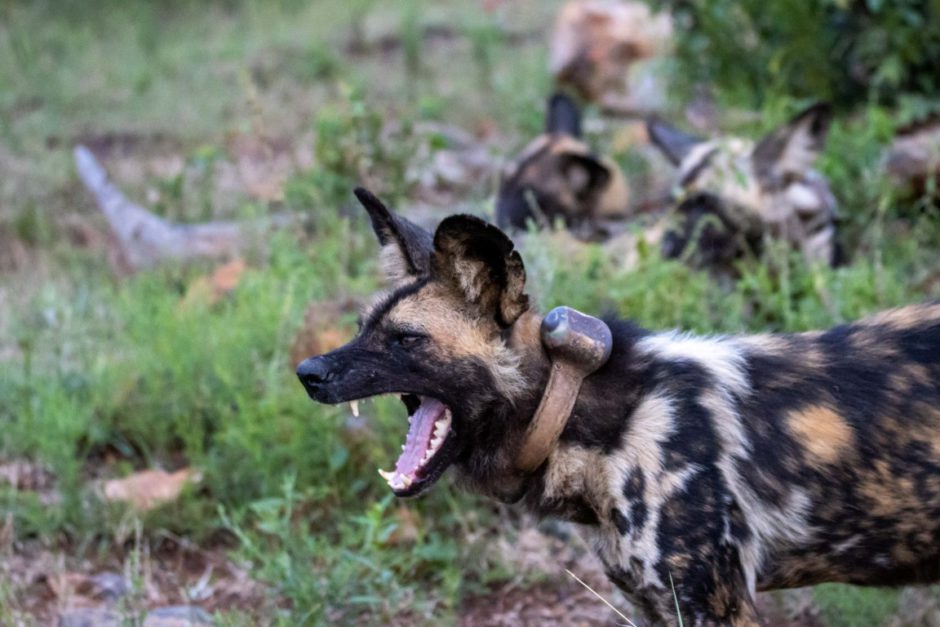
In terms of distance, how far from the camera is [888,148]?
18.3 feet

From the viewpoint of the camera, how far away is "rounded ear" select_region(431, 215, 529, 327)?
2477mm

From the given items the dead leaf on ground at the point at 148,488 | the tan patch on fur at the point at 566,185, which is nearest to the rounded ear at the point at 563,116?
the tan patch on fur at the point at 566,185

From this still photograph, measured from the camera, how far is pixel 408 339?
8.61 ft

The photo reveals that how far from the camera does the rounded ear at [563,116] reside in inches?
266

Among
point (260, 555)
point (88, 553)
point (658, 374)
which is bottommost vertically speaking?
point (88, 553)

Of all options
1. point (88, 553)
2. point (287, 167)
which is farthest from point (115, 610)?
Answer: point (287, 167)

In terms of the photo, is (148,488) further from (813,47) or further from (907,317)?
(813,47)

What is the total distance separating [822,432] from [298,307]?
2.44 meters

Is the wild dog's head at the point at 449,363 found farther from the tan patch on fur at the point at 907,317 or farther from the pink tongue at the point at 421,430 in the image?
the tan patch on fur at the point at 907,317

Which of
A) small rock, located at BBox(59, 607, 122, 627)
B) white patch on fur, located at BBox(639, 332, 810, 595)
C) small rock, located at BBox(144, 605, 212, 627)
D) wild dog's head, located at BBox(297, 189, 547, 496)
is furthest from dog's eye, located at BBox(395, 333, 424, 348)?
small rock, located at BBox(59, 607, 122, 627)

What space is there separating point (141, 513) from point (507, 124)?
16.0 feet

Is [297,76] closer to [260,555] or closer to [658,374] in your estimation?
[260,555]

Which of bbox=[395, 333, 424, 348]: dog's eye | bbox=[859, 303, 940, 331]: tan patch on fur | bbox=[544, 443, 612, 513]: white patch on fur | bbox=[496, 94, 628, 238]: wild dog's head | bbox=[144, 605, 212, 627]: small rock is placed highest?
bbox=[859, 303, 940, 331]: tan patch on fur

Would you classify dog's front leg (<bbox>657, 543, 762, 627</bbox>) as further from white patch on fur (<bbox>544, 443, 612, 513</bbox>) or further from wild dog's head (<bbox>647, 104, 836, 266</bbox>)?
wild dog's head (<bbox>647, 104, 836, 266</bbox>)
